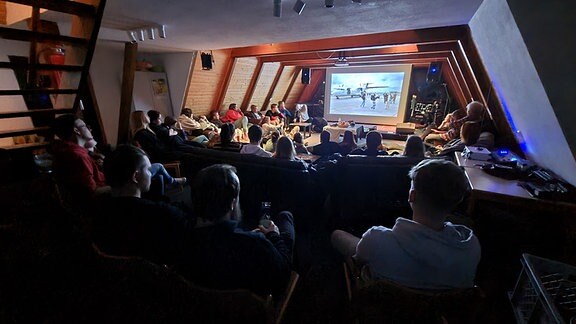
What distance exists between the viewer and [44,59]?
278cm

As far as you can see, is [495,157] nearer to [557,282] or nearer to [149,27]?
[557,282]

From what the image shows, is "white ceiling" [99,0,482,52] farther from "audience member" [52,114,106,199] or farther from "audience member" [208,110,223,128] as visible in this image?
"audience member" [208,110,223,128]

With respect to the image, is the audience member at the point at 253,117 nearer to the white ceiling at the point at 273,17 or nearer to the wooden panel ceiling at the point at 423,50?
the wooden panel ceiling at the point at 423,50

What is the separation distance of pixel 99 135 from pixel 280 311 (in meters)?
6.03

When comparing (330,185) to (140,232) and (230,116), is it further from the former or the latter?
(230,116)

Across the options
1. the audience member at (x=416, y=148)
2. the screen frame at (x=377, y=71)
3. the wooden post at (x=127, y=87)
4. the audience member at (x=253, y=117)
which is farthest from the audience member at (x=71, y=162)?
the screen frame at (x=377, y=71)

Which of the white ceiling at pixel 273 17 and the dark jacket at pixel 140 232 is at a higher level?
the white ceiling at pixel 273 17

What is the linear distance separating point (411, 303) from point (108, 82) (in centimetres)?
673

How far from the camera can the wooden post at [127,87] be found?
4.68 m

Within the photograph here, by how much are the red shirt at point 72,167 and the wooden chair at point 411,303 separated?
2.23 meters

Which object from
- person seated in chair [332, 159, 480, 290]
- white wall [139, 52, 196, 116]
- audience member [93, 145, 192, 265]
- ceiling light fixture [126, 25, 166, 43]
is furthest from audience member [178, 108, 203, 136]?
person seated in chair [332, 159, 480, 290]

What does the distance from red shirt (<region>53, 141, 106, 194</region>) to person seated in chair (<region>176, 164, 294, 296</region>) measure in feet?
4.98

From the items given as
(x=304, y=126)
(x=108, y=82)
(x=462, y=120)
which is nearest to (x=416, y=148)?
(x=462, y=120)

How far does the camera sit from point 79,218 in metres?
2.36
